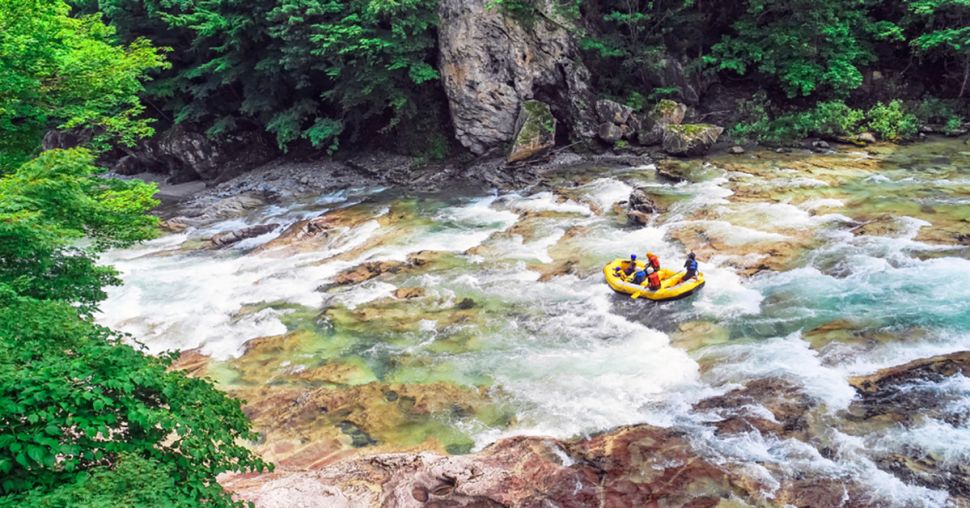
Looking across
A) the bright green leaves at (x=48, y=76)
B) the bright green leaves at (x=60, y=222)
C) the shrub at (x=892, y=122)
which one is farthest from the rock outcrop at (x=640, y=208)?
the bright green leaves at (x=48, y=76)

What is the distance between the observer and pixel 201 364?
12.2m

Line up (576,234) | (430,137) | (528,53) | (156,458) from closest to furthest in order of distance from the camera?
(156,458) → (576,234) → (528,53) → (430,137)

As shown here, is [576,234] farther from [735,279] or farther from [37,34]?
[37,34]

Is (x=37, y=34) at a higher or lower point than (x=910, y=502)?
higher

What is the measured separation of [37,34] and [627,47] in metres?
21.5

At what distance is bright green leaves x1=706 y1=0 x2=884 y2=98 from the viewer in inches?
893

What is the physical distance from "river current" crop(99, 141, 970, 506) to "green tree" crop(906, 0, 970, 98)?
3.87 metres

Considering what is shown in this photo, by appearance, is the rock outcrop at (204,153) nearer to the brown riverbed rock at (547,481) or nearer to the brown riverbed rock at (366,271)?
the brown riverbed rock at (366,271)

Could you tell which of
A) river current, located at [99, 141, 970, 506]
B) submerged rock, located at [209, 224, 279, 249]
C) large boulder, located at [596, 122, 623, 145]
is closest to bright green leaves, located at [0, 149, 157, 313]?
river current, located at [99, 141, 970, 506]

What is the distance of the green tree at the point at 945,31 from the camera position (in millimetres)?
21172

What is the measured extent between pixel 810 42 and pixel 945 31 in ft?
14.7

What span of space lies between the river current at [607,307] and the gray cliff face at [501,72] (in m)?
4.66

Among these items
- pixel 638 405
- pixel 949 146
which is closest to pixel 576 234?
pixel 638 405

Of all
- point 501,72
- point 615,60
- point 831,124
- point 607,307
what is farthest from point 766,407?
point 615,60
